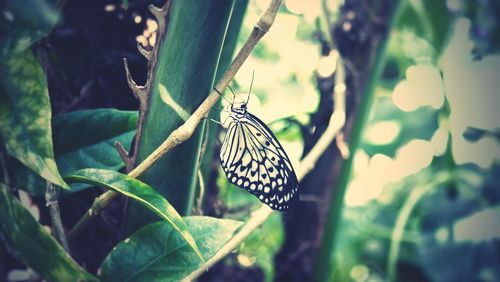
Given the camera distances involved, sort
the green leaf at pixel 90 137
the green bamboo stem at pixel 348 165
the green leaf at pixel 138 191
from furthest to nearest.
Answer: the green bamboo stem at pixel 348 165, the green leaf at pixel 90 137, the green leaf at pixel 138 191

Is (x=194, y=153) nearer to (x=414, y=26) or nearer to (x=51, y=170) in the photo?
(x=51, y=170)

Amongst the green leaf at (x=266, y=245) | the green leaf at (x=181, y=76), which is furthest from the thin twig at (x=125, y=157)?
the green leaf at (x=266, y=245)

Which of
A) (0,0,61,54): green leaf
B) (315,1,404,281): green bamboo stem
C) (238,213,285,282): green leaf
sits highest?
(0,0,61,54): green leaf

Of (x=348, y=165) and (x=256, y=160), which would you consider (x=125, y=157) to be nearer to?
(x=256, y=160)

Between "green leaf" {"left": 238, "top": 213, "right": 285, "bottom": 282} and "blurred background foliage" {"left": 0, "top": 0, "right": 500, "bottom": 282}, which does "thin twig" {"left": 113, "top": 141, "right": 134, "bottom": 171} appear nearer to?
"blurred background foliage" {"left": 0, "top": 0, "right": 500, "bottom": 282}

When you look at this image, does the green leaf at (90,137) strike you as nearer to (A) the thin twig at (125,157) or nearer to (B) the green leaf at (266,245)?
(A) the thin twig at (125,157)

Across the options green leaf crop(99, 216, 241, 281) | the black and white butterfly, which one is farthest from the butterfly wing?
green leaf crop(99, 216, 241, 281)

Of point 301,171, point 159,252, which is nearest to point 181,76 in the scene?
point 159,252
